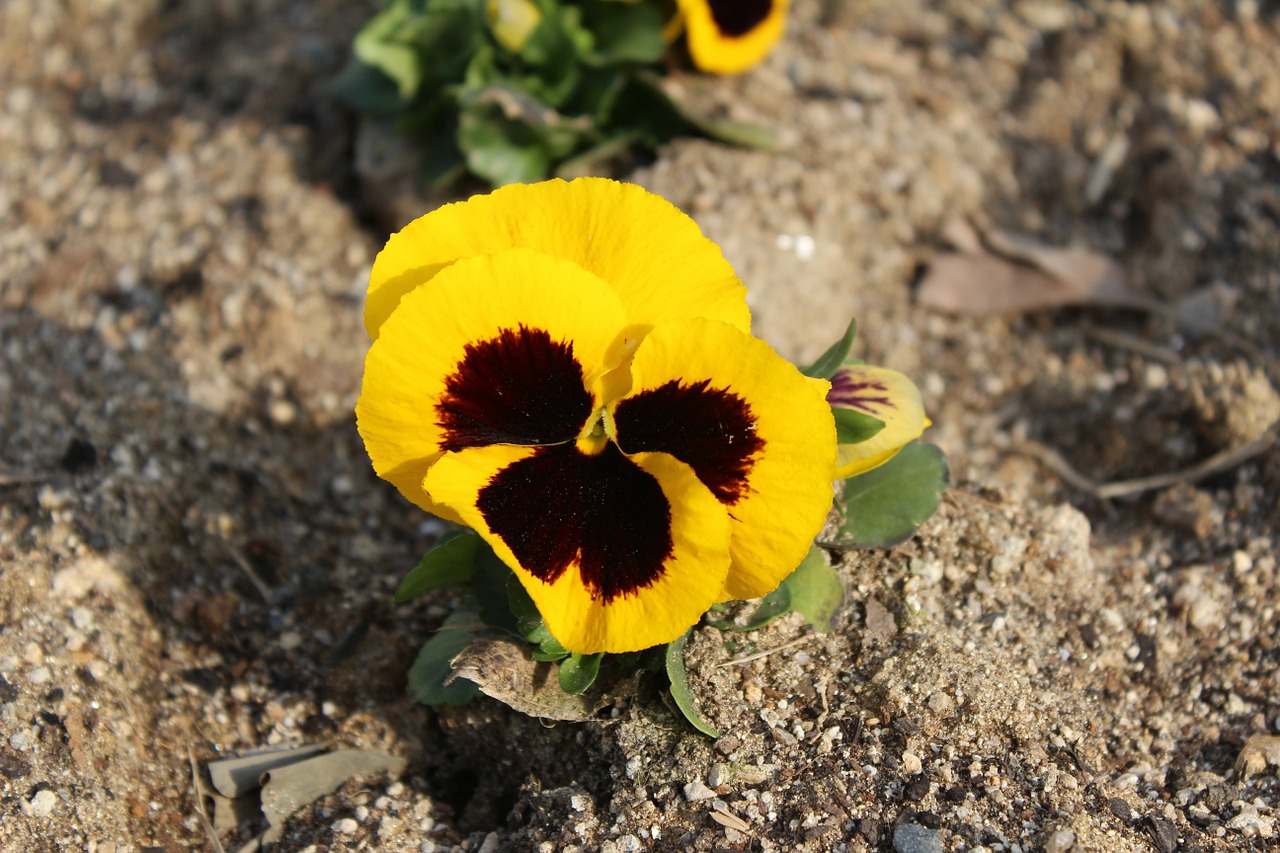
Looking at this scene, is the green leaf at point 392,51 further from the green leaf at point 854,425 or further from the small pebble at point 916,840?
the small pebble at point 916,840

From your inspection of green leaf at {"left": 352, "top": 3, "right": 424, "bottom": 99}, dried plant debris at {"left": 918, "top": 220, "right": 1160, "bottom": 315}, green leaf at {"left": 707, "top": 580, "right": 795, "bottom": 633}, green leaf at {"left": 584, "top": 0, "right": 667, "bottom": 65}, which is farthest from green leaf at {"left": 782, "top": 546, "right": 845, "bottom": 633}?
green leaf at {"left": 352, "top": 3, "right": 424, "bottom": 99}

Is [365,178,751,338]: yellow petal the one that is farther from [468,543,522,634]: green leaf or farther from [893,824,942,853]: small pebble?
[893,824,942,853]: small pebble

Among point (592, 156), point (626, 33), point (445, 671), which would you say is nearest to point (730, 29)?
point (626, 33)

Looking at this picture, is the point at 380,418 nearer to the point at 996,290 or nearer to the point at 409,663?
the point at 409,663

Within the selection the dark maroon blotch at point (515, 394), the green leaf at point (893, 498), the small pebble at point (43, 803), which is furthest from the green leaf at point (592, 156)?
the small pebble at point (43, 803)

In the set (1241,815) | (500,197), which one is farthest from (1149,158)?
(500,197)

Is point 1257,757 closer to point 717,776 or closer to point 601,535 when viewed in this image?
point 717,776
